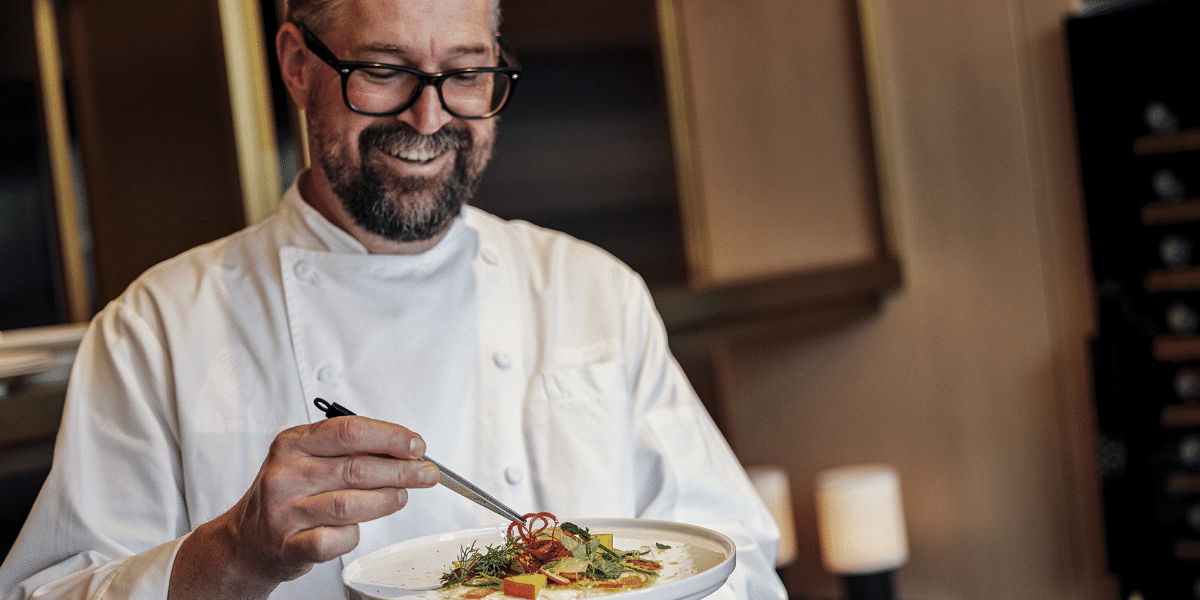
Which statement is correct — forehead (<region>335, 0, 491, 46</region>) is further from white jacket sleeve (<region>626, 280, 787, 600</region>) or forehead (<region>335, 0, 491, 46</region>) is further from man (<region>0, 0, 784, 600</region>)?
white jacket sleeve (<region>626, 280, 787, 600</region>)

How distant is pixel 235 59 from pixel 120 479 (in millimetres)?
1063

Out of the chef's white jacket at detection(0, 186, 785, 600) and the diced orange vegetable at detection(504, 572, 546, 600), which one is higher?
the chef's white jacket at detection(0, 186, 785, 600)

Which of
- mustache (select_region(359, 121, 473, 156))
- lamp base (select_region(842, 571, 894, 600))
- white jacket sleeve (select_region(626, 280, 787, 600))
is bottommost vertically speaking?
lamp base (select_region(842, 571, 894, 600))

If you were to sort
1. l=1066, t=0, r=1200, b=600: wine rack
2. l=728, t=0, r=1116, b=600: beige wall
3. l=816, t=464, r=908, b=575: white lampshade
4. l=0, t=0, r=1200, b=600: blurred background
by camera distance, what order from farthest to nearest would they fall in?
l=816, t=464, r=908, b=575: white lampshade → l=728, t=0, r=1116, b=600: beige wall → l=1066, t=0, r=1200, b=600: wine rack → l=0, t=0, r=1200, b=600: blurred background

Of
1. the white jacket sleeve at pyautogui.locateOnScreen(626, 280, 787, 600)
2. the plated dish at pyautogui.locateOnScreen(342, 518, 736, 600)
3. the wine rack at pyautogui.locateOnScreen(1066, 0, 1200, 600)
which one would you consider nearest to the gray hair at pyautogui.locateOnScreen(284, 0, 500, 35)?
the white jacket sleeve at pyautogui.locateOnScreen(626, 280, 787, 600)

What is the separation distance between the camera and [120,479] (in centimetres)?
129

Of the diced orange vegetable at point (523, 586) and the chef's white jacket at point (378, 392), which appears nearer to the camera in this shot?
the diced orange vegetable at point (523, 586)

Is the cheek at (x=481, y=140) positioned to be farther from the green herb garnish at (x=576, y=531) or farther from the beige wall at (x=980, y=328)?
the beige wall at (x=980, y=328)

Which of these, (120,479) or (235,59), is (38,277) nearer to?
(235,59)

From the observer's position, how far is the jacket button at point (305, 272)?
1.42 meters

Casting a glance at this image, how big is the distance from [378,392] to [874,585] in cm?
214

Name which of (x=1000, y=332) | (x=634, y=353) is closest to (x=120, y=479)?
(x=634, y=353)

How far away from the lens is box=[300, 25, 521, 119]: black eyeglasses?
1299 millimetres

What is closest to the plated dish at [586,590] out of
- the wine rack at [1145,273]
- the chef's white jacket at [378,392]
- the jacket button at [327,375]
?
the chef's white jacket at [378,392]
